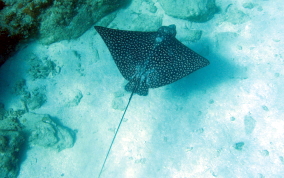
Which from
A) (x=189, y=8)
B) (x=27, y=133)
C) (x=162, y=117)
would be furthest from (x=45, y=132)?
(x=189, y=8)

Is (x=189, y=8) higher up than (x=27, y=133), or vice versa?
(x=189, y=8)

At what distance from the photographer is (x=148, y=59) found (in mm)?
4168

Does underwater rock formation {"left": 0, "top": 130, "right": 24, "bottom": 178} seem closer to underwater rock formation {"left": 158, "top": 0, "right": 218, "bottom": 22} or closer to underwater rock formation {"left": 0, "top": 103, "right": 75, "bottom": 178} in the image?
underwater rock formation {"left": 0, "top": 103, "right": 75, "bottom": 178}

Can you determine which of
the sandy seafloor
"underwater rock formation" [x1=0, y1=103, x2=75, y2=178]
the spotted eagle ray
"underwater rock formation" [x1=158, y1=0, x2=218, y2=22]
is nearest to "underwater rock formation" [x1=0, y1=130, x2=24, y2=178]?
→ "underwater rock formation" [x1=0, y1=103, x2=75, y2=178]

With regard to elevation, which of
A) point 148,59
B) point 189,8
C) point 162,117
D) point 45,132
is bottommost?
point 162,117

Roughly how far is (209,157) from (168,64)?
3.23 metres

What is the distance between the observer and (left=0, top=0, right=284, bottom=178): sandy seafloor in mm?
5227

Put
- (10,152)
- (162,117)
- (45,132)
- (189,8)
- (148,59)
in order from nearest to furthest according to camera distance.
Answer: (148,59)
(10,152)
(45,132)
(162,117)
(189,8)

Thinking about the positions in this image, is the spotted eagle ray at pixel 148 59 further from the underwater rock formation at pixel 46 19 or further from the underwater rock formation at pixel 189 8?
the underwater rock formation at pixel 189 8

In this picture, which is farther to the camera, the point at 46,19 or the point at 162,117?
the point at 162,117

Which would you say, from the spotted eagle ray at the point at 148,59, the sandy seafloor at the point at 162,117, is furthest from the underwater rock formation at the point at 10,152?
the spotted eagle ray at the point at 148,59

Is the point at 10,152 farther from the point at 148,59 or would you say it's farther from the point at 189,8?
the point at 189,8

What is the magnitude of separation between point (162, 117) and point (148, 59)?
2280 mm

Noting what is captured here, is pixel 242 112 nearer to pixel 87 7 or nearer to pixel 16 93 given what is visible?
pixel 87 7
